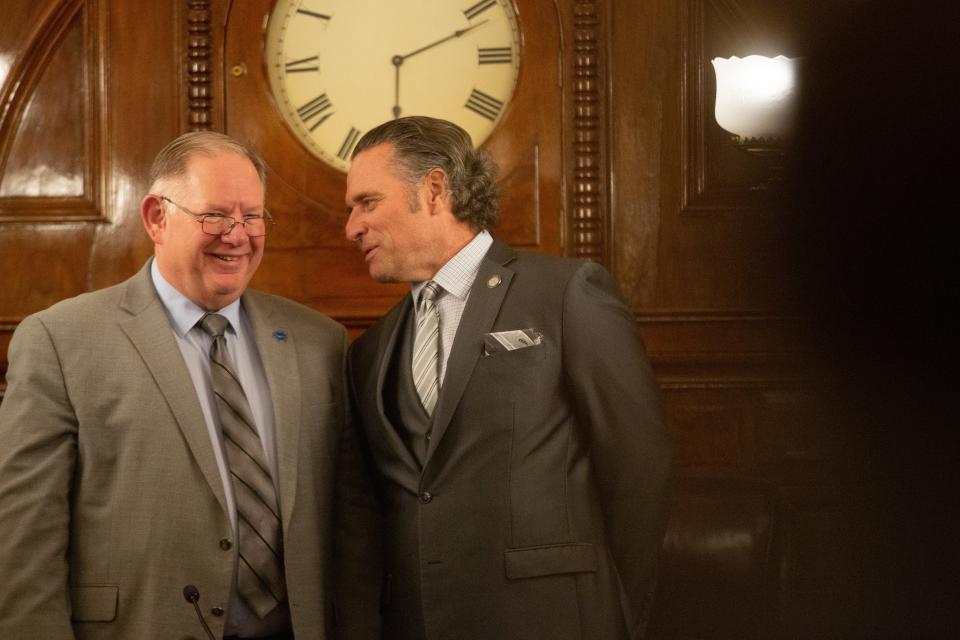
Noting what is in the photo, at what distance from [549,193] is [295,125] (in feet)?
2.85

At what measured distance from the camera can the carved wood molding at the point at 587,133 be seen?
3.32m

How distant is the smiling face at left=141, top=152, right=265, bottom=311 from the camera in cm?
218

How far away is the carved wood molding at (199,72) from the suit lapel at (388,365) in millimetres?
1347

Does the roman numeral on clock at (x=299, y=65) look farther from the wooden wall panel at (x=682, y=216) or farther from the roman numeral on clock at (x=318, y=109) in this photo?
the wooden wall panel at (x=682, y=216)

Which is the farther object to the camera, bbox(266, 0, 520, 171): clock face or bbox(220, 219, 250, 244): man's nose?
bbox(266, 0, 520, 171): clock face

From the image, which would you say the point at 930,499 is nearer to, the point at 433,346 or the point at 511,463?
the point at 511,463

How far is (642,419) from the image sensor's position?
2127mm

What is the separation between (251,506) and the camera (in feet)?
6.70

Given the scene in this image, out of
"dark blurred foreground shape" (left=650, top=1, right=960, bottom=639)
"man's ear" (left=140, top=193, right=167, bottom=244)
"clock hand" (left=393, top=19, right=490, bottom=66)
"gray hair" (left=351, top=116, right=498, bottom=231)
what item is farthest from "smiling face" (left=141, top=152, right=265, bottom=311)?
"dark blurred foreground shape" (left=650, top=1, right=960, bottom=639)

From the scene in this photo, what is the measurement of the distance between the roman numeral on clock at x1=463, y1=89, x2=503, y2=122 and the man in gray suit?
1214 millimetres

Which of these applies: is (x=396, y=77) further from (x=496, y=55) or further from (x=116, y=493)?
(x=116, y=493)

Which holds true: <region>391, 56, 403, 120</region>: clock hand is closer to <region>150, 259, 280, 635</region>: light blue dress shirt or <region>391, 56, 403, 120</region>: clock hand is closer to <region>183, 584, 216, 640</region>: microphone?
<region>150, 259, 280, 635</region>: light blue dress shirt

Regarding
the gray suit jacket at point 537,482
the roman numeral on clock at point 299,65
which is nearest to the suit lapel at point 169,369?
the gray suit jacket at point 537,482

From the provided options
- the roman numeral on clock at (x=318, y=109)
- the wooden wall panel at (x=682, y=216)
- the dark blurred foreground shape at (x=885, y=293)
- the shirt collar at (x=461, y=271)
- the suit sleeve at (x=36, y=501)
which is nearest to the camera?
the dark blurred foreground shape at (x=885, y=293)
